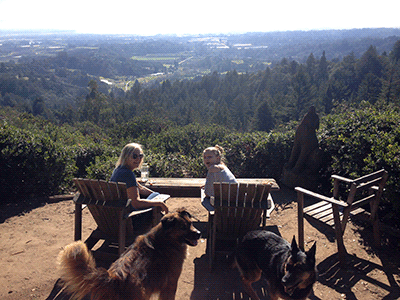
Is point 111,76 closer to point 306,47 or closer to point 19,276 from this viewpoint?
point 306,47

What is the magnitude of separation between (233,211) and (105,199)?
1.57 m

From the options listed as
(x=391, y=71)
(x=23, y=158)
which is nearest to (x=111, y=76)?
(x=391, y=71)

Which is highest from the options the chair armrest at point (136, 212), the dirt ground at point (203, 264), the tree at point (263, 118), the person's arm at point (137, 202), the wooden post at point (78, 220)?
the person's arm at point (137, 202)

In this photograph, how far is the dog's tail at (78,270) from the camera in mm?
2172

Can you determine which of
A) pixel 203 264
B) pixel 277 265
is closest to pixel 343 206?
pixel 277 265

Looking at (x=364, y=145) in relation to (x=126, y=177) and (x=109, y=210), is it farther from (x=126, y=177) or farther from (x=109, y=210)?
(x=109, y=210)

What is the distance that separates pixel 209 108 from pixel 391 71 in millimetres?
36471

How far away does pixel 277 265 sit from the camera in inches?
109

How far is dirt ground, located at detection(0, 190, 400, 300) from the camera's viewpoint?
11.3ft

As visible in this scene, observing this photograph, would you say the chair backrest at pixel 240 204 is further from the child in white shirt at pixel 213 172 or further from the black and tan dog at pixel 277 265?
the black and tan dog at pixel 277 265

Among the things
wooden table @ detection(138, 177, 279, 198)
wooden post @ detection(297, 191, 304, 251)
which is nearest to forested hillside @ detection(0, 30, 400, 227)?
wooden post @ detection(297, 191, 304, 251)

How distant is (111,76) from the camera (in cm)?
15188

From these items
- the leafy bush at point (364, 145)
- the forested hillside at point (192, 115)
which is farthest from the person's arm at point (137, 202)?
the leafy bush at point (364, 145)

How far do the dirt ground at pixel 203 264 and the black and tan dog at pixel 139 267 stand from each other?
33.2 inches
